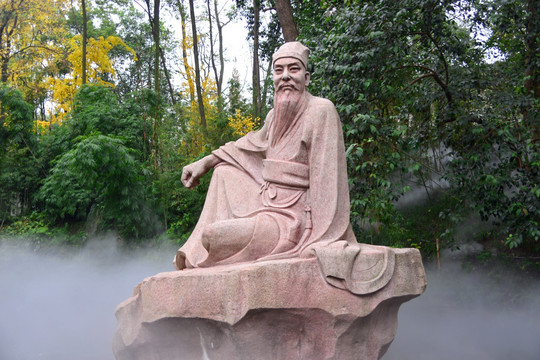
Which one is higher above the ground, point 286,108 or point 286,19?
point 286,19

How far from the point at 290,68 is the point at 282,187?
0.90m

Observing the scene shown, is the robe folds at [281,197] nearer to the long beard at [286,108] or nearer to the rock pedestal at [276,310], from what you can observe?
the long beard at [286,108]

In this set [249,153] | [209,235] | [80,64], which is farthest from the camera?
[80,64]

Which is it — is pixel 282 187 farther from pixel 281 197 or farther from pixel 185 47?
pixel 185 47

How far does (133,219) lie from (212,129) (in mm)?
2878

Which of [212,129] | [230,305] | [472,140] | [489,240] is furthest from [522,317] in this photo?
[212,129]

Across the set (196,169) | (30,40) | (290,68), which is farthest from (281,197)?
(30,40)

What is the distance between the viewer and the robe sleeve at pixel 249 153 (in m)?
4.38

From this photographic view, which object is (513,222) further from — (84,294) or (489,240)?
(84,294)

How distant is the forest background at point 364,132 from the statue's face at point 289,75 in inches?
51.2

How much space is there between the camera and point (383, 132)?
18.6 feet

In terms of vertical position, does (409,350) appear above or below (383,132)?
below

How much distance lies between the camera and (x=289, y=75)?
13.5ft

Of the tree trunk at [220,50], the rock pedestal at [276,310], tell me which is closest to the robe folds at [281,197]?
the rock pedestal at [276,310]
